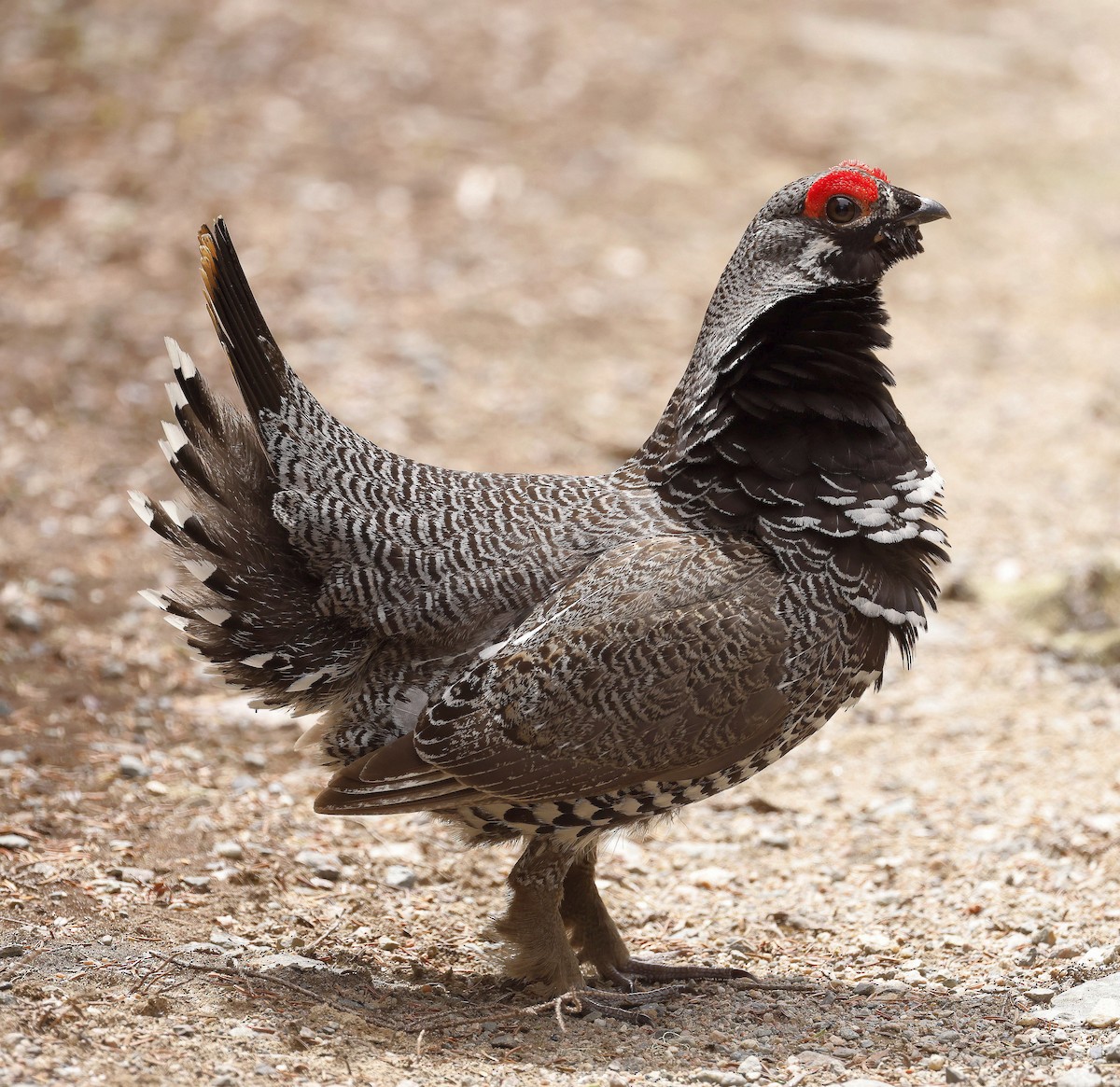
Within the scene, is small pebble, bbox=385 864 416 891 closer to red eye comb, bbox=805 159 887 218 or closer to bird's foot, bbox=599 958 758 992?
bird's foot, bbox=599 958 758 992

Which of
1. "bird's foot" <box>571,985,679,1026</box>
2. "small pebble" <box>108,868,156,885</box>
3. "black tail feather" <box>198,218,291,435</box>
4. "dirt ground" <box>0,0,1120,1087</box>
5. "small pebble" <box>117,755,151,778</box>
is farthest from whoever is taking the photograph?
"small pebble" <box>117,755,151,778</box>

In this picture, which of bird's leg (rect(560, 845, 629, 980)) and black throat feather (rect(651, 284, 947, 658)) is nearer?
black throat feather (rect(651, 284, 947, 658))

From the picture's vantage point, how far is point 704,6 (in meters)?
18.0


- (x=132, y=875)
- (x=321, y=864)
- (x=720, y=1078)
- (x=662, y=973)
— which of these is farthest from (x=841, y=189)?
(x=132, y=875)

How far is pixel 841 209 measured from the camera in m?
5.15

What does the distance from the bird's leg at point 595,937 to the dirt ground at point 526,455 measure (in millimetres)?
301

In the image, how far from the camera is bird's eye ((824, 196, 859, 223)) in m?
5.14

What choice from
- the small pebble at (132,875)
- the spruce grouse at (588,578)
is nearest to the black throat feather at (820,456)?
the spruce grouse at (588,578)

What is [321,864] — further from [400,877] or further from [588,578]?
[588,578]

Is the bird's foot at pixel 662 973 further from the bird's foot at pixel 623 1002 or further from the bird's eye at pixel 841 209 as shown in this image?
the bird's eye at pixel 841 209

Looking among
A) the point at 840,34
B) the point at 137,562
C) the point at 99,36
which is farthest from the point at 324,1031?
the point at 840,34

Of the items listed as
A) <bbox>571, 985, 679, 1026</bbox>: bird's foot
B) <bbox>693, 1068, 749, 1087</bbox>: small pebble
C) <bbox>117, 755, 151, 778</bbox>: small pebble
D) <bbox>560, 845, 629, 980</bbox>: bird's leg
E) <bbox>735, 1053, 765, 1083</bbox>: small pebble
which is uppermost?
<bbox>117, 755, 151, 778</bbox>: small pebble

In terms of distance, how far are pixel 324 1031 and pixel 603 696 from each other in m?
1.46

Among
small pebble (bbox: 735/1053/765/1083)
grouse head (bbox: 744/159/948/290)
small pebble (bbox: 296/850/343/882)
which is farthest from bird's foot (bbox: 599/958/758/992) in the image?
grouse head (bbox: 744/159/948/290)
